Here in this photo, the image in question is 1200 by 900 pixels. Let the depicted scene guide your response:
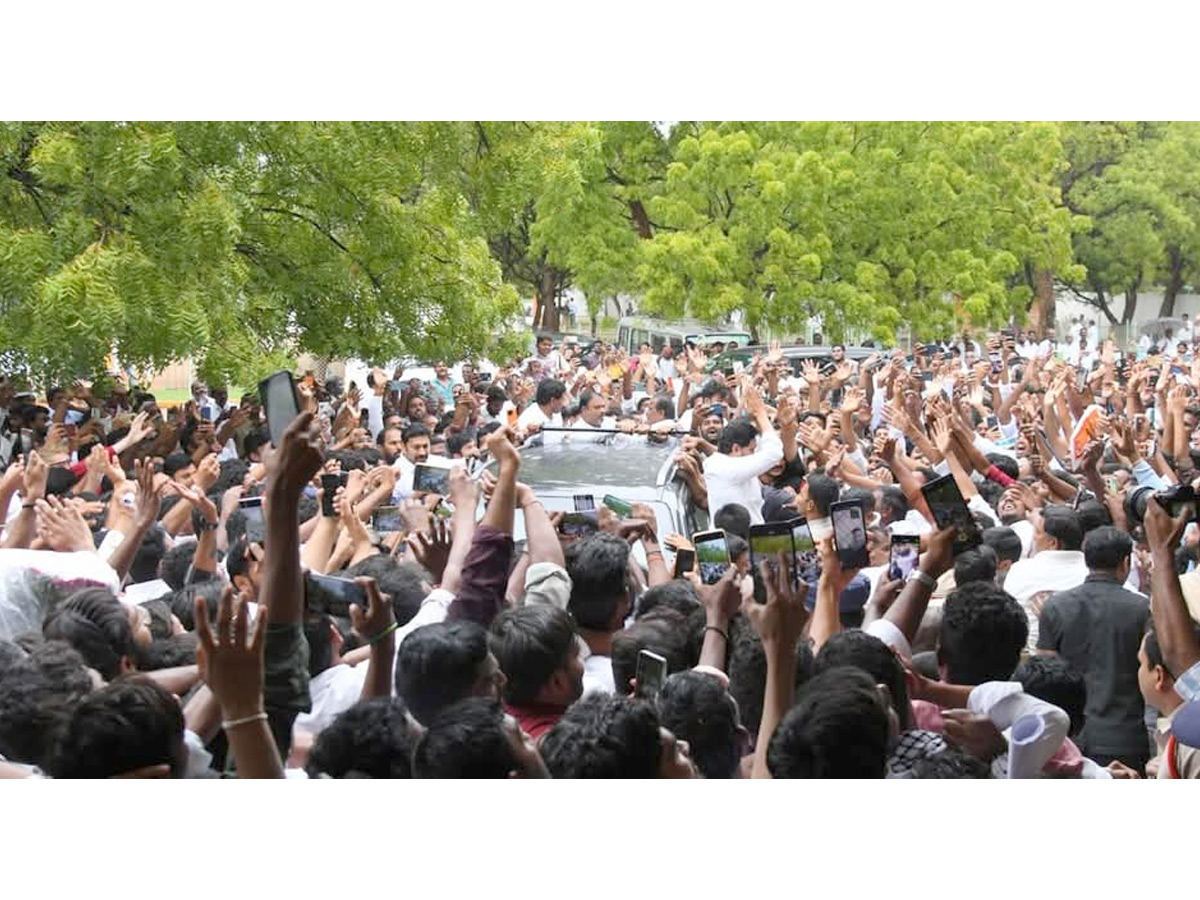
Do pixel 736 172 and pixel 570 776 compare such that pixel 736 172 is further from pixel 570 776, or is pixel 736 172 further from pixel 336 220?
pixel 570 776

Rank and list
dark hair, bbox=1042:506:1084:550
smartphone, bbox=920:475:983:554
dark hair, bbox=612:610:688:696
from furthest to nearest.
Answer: dark hair, bbox=1042:506:1084:550, smartphone, bbox=920:475:983:554, dark hair, bbox=612:610:688:696

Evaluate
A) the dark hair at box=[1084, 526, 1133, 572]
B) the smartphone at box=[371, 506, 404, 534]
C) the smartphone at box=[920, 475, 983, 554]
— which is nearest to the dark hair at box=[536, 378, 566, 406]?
the smartphone at box=[371, 506, 404, 534]

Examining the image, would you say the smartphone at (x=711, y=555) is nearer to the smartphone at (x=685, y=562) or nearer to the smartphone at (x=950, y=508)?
the smartphone at (x=950, y=508)

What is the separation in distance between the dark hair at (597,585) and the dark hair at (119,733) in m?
2.02

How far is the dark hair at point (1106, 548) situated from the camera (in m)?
5.72

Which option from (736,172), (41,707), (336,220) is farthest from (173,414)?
(736,172)

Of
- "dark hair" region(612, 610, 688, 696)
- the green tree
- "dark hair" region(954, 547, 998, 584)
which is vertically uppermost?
the green tree

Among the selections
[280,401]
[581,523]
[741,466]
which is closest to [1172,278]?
[741,466]

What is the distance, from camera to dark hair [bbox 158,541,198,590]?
6.58 metres

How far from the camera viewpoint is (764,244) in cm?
2392

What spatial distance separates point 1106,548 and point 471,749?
10.6 feet

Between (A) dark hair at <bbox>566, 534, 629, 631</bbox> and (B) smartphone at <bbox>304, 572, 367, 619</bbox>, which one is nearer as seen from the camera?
(B) smartphone at <bbox>304, 572, 367, 619</bbox>

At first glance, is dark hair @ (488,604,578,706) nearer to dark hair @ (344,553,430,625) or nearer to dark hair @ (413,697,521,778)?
dark hair @ (413,697,521,778)

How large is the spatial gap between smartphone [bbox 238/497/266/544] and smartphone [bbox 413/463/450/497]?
4.81 ft
